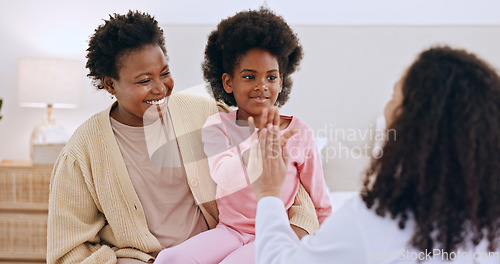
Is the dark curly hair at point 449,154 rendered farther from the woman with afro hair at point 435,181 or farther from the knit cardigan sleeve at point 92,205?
the knit cardigan sleeve at point 92,205

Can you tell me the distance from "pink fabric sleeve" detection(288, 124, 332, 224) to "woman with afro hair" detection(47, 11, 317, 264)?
0.14ft

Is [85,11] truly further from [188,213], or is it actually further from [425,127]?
[425,127]

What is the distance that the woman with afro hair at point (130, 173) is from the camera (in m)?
1.31

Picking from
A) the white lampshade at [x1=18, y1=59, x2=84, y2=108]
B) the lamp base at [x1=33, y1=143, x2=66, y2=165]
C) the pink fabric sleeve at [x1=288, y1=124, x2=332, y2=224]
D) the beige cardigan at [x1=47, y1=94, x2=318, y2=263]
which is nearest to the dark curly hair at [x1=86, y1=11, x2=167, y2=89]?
the beige cardigan at [x1=47, y1=94, x2=318, y2=263]

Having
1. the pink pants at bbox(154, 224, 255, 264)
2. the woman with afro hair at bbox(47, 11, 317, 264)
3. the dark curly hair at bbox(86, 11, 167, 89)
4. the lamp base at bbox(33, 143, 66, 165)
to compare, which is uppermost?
the dark curly hair at bbox(86, 11, 167, 89)

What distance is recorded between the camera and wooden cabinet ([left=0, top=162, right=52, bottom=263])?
102 inches

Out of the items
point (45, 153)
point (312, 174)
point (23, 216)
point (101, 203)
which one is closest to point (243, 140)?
point (312, 174)

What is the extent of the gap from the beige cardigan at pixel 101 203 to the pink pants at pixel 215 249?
121 mm

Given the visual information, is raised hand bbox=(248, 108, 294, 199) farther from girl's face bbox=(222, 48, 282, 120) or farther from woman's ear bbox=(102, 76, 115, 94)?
woman's ear bbox=(102, 76, 115, 94)

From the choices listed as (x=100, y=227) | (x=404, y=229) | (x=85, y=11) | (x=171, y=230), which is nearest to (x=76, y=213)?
(x=100, y=227)

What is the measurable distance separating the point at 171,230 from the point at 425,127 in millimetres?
843

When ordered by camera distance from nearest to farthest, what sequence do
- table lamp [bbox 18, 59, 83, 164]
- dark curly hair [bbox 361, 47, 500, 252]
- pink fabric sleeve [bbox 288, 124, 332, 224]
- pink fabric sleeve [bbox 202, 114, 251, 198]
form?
dark curly hair [bbox 361, 47, 500, 252]
pink fabric sleeve [bbox 202, 114, 251, 198]
pink fabric sleeve [bbox 288, 124, 332, 224]
table lamp [bbox 18, 59, 83, 164]

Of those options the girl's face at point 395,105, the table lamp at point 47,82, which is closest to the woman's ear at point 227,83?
the girl's face at point 395,105

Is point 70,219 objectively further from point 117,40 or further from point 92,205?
point 117,40
